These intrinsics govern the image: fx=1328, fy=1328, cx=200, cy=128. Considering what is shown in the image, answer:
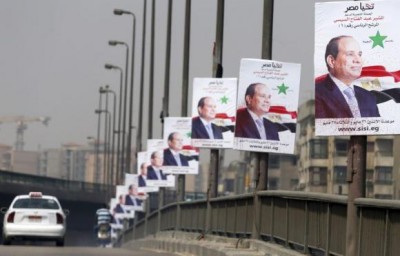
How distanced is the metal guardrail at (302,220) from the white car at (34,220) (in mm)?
4800

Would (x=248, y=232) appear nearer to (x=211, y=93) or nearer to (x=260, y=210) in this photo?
(x=260, y=210)

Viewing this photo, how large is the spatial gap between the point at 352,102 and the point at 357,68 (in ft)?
1.38

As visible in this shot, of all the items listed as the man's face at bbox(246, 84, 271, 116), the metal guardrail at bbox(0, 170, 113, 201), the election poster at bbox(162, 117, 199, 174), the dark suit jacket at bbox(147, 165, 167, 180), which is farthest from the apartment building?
the man's face at bbox(246, 84, 271, 116)

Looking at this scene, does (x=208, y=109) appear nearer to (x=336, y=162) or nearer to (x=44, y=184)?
(x=336, y=162)

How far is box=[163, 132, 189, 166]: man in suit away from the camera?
43.5 m

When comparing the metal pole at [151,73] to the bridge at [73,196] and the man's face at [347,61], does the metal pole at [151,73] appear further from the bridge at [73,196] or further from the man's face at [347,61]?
the man's face at [347,61]

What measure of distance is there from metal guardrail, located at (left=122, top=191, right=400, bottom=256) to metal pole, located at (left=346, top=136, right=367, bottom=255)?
12 cm

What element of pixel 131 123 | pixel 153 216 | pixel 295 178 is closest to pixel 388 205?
pixel 153 216

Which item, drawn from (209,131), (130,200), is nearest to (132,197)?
(130,200)

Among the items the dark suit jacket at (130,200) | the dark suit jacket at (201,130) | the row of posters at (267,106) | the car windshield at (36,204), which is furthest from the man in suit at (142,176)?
the row of posters at (267,106)

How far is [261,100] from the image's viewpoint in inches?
1001

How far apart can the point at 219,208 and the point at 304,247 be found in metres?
12.4

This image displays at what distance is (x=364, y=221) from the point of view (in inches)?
638

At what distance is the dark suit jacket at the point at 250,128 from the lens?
25.4m
